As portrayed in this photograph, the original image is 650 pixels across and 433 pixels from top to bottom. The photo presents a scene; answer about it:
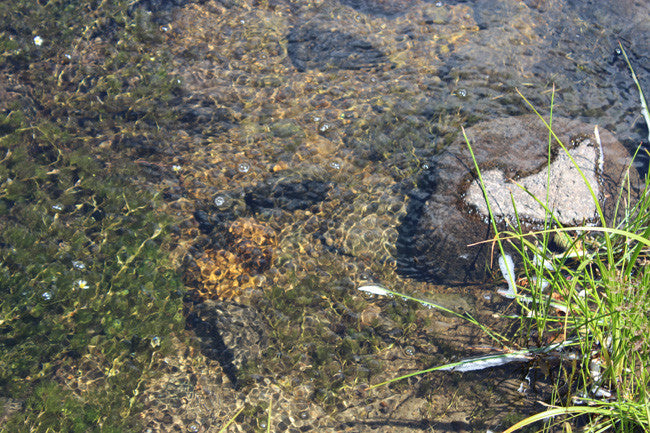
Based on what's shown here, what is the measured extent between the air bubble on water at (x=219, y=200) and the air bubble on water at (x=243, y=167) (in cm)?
37

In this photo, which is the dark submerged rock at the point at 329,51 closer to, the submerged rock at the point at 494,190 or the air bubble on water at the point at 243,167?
the air bubble on water at the point at 243,167

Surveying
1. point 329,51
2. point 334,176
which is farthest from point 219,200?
point 329,51

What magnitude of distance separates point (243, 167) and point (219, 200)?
46 centimetres

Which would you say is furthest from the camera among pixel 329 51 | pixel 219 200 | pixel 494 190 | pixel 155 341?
pixel 329 51

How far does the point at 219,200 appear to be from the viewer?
454cm

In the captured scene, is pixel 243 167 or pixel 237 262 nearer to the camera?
pixel 237 262

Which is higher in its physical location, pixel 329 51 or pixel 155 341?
pixel 329 51

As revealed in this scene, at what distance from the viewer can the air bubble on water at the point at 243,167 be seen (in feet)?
15.6

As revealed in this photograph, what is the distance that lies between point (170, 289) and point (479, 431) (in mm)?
2664

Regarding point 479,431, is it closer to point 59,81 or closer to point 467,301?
point 467,301

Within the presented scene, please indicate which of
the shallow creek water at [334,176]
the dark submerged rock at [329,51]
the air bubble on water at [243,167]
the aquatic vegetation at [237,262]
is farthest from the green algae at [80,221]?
the dark submerged rock at [329,51]

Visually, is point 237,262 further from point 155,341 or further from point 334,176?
point 334,176

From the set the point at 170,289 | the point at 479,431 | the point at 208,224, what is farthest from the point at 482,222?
the point at 170,289

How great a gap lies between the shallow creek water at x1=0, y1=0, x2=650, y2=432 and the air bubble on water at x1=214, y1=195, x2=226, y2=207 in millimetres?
44
